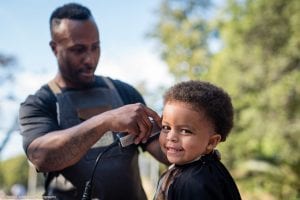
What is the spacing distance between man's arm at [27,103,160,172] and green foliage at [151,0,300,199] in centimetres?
966

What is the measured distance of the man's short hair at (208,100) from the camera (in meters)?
1.53

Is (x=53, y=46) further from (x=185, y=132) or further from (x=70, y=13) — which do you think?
(x=185, y=132)

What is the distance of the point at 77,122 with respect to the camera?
2.21m

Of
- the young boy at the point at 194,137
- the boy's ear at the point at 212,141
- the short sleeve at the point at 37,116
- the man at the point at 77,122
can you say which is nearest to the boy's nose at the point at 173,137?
the young boy at the point at 194,137

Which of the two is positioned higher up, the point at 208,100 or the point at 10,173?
the point at 208,100

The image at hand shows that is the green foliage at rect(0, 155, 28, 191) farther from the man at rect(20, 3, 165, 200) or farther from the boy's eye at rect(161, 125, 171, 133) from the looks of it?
the boy's eye at rect(161, 125, 171, 133)

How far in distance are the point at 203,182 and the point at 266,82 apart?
1190 centimetres

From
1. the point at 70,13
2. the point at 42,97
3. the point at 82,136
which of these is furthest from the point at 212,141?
the point at 70,13

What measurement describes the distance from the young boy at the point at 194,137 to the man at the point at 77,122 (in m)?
0.28

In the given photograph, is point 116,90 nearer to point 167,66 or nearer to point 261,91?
point 261,91

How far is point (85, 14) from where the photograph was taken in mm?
2348

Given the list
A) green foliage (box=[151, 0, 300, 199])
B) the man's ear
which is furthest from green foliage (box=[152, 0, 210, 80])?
the man's ear

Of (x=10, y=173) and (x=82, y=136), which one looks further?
(x=10, y=173)

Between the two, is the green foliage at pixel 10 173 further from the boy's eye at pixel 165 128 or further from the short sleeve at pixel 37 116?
the boy's eye at pixel 165 128
